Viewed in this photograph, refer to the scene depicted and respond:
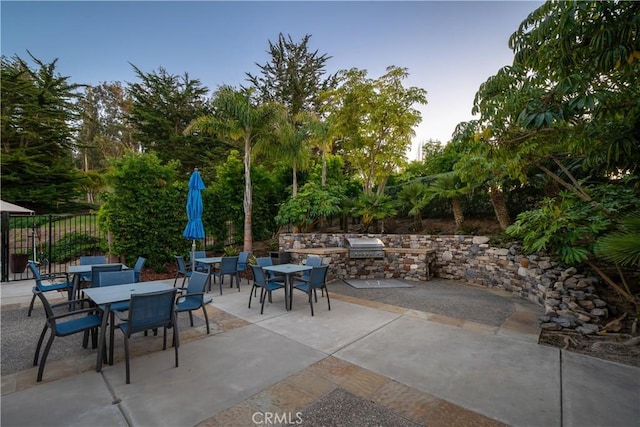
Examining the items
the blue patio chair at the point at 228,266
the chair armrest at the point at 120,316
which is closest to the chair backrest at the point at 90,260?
the chair armrest at the point at 120,316

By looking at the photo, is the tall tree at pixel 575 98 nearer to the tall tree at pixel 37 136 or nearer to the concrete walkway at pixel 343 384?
the concrete walkway at pixel 343 384

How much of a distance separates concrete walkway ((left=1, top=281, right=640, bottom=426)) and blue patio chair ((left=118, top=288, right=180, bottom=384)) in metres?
0.44

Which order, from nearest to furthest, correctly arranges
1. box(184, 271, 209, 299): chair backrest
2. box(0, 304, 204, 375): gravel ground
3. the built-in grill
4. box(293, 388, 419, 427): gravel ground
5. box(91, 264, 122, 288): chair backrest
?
box(293, 388, 419, 427): gravel ground < box(0, 304, 204, 375): gravel ground < box(184, 271, 209, 299): chair backrest < box(91, 264, 122, 288): chair backrest < the built-in grill

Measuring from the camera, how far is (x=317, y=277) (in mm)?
5070

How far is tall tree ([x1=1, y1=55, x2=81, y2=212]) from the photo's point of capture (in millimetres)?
14242

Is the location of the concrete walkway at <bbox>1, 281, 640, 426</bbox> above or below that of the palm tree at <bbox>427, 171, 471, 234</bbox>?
below

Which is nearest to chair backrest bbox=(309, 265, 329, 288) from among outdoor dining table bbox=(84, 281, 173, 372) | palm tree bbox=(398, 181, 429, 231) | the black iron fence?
outdoor dining table bbox=(84, 281, 173, 372)

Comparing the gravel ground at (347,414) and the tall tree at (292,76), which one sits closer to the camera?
the gravel ground at (347,414)

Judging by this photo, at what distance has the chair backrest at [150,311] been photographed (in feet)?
9.30

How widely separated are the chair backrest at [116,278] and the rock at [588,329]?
21.9ft

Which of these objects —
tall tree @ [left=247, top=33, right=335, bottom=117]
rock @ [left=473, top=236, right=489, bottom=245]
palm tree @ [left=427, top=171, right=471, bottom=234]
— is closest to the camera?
rock @ [left=473, top=236, right=489, bottom=245]

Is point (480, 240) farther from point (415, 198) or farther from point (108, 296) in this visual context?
point (108, 296)

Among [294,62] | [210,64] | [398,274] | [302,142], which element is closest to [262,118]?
[302,142]

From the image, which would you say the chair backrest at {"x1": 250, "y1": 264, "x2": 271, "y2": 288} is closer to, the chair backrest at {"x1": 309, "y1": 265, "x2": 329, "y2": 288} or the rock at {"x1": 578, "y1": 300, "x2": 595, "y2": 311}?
the chair backrest at {"x1": 309, "y1": 265, "x2": 329, "y2": 288}
